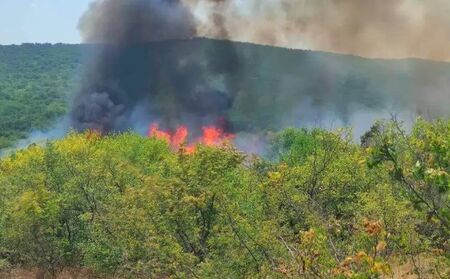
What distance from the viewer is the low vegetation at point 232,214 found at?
29.6 ft

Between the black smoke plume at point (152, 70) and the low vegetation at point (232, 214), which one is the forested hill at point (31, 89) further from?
the low vegetation at point (232, 214)

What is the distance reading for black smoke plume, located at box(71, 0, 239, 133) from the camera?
107312 mm

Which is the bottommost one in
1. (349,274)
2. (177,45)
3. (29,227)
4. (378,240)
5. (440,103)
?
(349,274)

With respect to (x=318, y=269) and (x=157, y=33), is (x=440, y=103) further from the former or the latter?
(x=318, y=269)

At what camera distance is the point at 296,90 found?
132m

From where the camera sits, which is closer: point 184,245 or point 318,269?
point 318,269

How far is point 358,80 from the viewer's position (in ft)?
460

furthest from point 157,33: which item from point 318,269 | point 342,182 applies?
point 318,269

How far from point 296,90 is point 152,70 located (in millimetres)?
30456

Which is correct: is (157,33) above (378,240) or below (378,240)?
above

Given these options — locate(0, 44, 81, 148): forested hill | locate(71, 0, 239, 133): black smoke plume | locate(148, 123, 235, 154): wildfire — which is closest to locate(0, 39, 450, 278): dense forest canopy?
locate(148, 123, 235, 154): wildfire

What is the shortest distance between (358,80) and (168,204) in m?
125

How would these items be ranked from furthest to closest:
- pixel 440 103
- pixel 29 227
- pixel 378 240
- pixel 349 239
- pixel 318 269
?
pixel 440 103, pixel 29 227, pixel 349 239, pixel 318 269, pixel 378 240

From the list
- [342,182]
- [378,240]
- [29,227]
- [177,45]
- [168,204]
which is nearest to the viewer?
[378,240]
